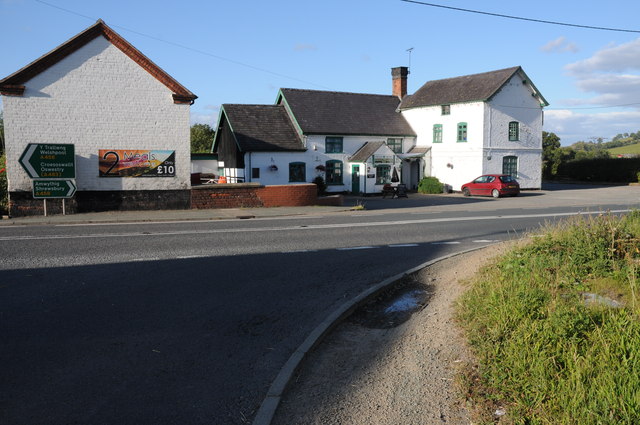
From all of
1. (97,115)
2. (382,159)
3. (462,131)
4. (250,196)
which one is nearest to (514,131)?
(462,131)

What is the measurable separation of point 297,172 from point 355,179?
4.42 meters

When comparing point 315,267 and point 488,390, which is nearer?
point 488,390

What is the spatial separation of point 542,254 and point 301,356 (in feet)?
14.1

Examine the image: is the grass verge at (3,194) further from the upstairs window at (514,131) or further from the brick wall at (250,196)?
the upstairs window at (514,131)

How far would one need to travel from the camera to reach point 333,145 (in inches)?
1526

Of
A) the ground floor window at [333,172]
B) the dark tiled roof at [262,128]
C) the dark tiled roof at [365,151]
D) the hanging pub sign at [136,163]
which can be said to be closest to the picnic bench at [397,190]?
the dark tiled roof at [365,151]

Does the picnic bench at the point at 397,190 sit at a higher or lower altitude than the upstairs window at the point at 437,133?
lower

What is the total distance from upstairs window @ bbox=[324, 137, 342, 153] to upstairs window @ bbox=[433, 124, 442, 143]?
318 inches

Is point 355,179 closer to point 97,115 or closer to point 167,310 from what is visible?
A: point 97,115

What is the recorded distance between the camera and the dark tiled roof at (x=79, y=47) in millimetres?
20047

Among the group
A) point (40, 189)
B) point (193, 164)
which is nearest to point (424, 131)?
point (193, 164)

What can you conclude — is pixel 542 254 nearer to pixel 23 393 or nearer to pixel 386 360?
pixel 386 360

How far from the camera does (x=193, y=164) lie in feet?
142

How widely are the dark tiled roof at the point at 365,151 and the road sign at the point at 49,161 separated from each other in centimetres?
2127
